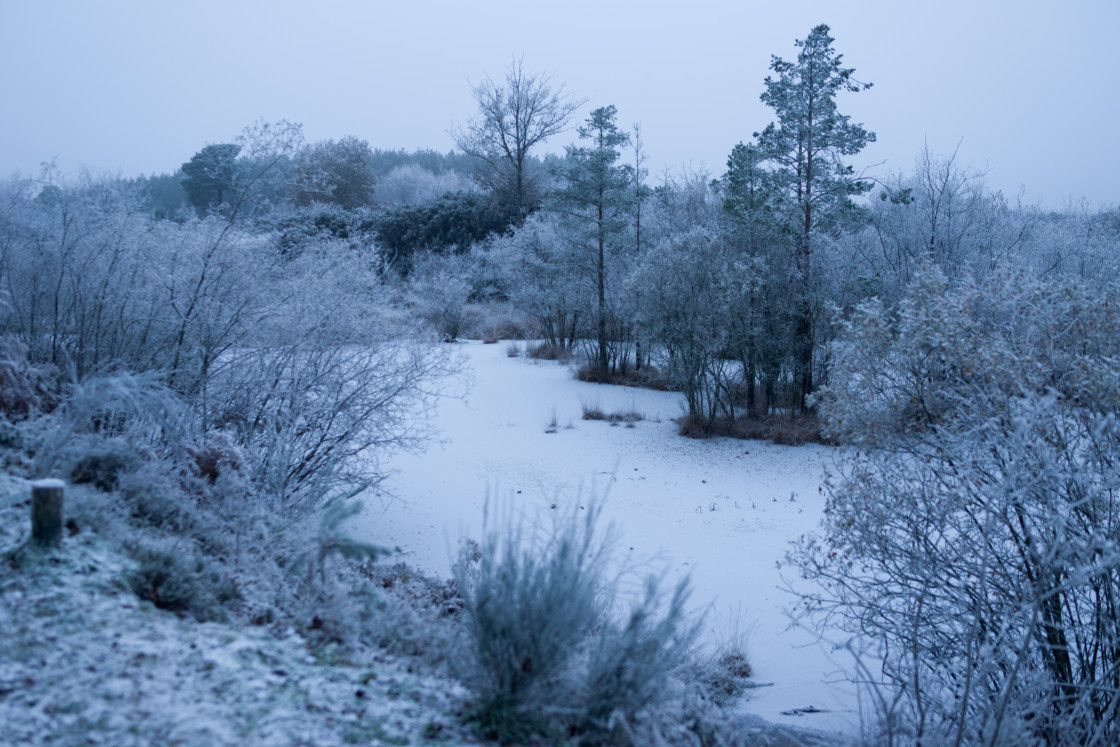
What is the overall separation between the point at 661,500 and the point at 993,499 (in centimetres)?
469

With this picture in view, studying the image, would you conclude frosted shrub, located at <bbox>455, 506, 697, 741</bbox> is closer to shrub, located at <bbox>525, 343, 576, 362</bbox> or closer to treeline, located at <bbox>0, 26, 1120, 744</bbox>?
treeline, located at <bbox>0, 26, 1120, 744</bbox>

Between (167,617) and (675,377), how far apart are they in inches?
383

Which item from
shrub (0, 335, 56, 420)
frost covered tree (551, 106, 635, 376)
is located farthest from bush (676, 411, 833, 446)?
shrub (0, 335, 56, 420)

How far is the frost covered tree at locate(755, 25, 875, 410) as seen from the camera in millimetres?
11078

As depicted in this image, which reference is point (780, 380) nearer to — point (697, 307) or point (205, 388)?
point (697, 307)

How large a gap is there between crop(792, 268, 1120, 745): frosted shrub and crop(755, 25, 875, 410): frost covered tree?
6.99 m

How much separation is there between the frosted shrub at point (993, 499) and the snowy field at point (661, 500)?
25.8 inches

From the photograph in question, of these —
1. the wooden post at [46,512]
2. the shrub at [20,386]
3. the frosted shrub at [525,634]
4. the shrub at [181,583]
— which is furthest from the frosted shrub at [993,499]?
the shrub at [20,386]

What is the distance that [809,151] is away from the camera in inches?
447

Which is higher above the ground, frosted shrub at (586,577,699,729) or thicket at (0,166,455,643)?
thicket at (0,166,455,643)

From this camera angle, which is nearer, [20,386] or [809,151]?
[20,386]

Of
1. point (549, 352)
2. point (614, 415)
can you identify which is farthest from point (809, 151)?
point (549, 352)

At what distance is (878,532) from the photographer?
3.87 meters

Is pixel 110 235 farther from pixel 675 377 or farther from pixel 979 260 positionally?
pixel 979 260
